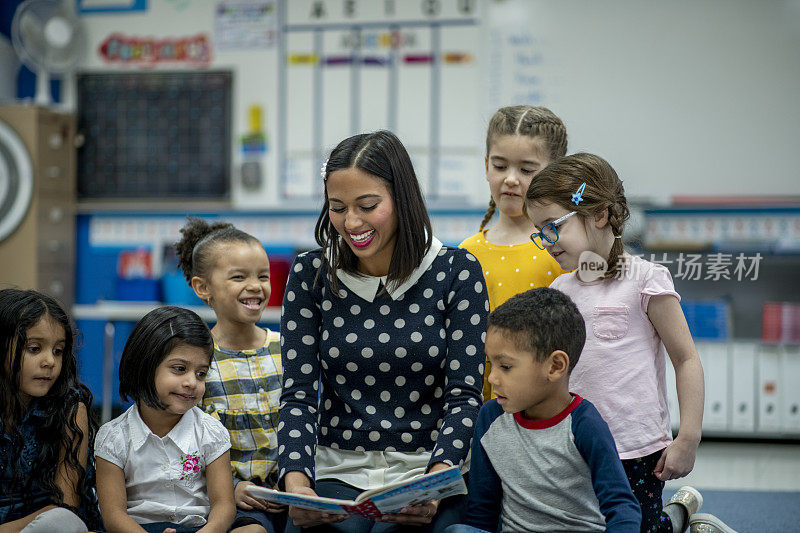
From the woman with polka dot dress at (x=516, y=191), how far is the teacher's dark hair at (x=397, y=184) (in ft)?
1.09

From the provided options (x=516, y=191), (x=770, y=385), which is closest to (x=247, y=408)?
(x=516, y=191)

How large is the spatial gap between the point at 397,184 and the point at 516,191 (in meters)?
0.42

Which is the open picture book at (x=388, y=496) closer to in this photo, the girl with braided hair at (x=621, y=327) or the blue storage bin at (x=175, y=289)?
the girl with braided hair at (x=621, y=327)

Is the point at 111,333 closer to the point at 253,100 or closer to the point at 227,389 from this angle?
the point at 253,100

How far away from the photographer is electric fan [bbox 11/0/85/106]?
5113 millimetres

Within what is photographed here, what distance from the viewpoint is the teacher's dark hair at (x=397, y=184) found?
1.59 meters

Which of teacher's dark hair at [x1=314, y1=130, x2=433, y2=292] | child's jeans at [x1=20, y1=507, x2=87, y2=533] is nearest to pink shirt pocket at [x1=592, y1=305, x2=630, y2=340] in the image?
teacher's dark hair at [x1=314, y1=130, x2=433, y2=292]

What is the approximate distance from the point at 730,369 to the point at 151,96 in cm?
392

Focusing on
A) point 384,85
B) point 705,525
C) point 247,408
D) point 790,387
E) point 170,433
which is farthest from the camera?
point 384,85

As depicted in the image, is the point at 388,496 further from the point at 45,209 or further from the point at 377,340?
the point at 45,209

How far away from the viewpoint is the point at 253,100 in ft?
17.1

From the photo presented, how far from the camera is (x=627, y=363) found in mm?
1615

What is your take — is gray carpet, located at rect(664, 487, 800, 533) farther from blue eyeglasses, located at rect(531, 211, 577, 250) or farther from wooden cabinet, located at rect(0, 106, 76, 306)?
wooden cabinet, located at rect(0, 106, 76, 306)

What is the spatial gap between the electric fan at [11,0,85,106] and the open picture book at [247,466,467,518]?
181 inches
